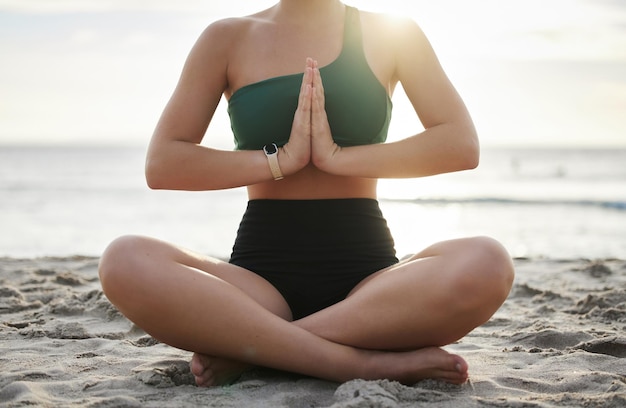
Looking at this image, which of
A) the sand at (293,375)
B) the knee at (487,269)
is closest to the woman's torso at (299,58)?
the knee at (487,269)

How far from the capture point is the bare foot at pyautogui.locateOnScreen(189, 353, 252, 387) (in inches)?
90.4

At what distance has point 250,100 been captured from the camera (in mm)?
2580

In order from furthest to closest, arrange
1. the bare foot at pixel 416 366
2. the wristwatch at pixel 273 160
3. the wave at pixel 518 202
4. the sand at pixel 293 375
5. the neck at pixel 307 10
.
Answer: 1. the wave at pixel 518 202
2. the neck at pixel 307 10
3. the wristwatch at pixel 273 160
4. the bare foot at pixel 416 366
5. the sand at pixel 293 375

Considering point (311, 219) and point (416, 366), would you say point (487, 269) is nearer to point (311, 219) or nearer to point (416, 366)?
point (416, 366)

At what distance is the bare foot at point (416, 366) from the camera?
226 centimetres

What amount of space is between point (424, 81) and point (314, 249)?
29.7 inches

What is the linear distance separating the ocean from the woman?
4310mm

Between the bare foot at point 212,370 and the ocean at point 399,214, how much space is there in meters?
4.59

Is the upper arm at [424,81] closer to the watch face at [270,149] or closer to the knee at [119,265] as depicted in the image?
the watch face at [270,149]

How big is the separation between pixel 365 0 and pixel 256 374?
1942mm

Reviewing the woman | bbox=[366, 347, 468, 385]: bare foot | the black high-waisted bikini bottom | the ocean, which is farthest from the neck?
the ocean

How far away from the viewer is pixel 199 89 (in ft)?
8.56

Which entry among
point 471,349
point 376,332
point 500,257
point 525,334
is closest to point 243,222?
point 376,332

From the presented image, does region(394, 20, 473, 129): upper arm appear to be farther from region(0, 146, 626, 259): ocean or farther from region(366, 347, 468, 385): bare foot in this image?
region(0, 146, 626, 259): ocean
